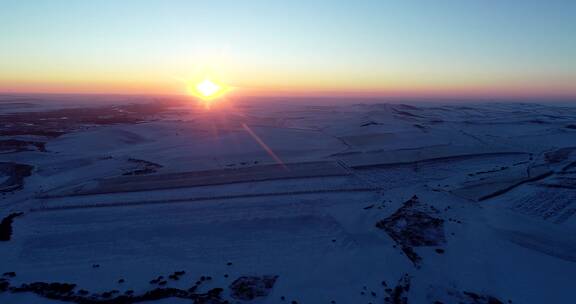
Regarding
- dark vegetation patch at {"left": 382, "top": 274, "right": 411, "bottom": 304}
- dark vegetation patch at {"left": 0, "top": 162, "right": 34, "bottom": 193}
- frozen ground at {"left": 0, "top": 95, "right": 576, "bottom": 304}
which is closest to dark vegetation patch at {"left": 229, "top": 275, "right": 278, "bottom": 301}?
frozen ground at {"left": 0, "top": 95, "right": 576, "bottom": 304}

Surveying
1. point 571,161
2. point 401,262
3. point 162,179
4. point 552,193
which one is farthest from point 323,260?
point 571,161

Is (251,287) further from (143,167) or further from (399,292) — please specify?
(143,167)

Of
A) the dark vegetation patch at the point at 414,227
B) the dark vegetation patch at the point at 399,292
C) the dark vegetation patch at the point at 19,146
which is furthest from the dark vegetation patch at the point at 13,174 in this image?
the dark vegetation patch at the point at 399,292

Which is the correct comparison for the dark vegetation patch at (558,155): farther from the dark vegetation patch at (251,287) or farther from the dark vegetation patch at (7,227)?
the dark vegetation patch at (7,227)

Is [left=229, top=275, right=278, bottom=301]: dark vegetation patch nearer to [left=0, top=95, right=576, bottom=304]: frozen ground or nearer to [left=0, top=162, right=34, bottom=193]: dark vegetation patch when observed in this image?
[left=0, top=95, right=576, bottom=304]: frozen ground

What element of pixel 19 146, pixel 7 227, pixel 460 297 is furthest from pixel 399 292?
pixel 19 146

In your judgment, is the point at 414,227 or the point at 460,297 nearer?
the point at 460,297
